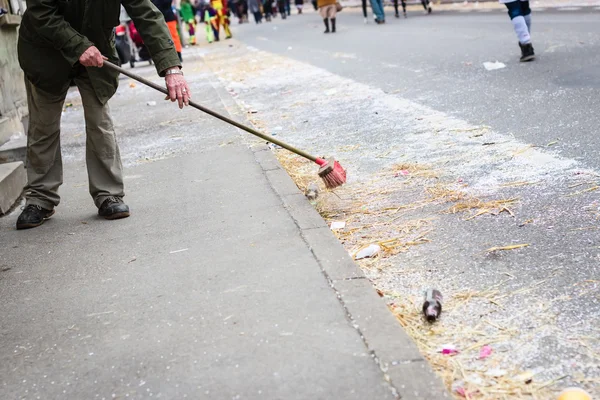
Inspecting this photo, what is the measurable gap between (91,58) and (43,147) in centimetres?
86

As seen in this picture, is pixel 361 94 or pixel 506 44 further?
pixel 506 44

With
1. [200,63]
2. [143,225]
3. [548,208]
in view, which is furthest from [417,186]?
[200,63]

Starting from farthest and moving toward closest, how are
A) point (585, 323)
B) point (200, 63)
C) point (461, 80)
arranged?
point (200, 63)
point (461, 80)
point (585, 323)

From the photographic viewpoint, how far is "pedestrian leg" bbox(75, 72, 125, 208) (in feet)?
16.9

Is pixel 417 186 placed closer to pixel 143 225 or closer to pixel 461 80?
pixel 143 225

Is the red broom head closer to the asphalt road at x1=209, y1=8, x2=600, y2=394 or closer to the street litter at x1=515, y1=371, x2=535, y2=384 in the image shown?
the asphalt road at x1=209, y1=8, x2=600, y2=394

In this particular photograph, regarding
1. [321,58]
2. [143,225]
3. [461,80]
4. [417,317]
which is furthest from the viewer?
[321,58]

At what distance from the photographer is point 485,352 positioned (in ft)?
9.32

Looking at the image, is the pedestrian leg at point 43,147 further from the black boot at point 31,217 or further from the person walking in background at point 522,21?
the person walking in background at point 522,21

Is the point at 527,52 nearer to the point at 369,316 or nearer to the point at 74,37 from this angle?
the point at 74,37

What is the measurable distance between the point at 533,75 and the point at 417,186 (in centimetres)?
422

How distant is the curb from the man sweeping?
112 cm

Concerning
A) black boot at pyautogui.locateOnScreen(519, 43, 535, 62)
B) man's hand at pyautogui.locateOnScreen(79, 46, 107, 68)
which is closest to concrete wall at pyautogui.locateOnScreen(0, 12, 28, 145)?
man's hand at pyautogui.locateOnScreen(79, 46, 107, 68)

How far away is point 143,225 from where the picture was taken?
4.97 metres
